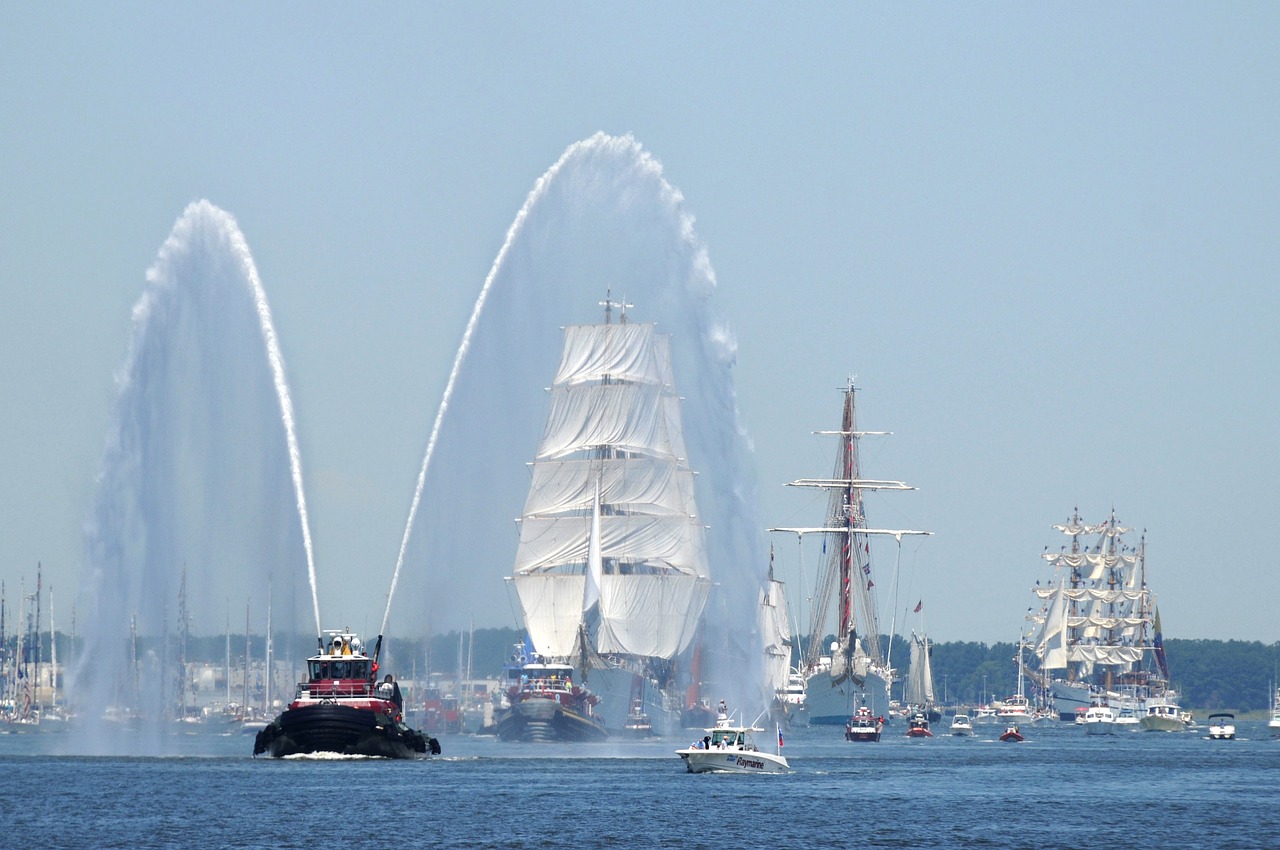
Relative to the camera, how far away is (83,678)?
96.6 m

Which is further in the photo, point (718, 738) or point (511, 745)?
point (511, 745)

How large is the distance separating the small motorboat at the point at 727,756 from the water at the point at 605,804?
94 cm

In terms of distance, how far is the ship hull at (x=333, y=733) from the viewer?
107 m

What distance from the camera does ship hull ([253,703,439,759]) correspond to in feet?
352

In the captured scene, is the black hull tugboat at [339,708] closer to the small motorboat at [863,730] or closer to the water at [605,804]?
the water at [605,804]

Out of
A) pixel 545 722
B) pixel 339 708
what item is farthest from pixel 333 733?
pixel 545 722

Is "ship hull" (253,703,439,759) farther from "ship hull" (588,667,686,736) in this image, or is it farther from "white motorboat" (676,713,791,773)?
"ship hull" (588,667,686,736)

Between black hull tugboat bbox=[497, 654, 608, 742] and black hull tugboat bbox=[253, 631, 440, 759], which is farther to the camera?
black hull tugboat bbox=[497, 654, 608, 742]

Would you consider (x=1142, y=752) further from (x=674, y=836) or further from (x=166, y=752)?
(x=674, y=836)

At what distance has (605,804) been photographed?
9362 centimetres

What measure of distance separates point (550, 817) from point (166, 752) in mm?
56209

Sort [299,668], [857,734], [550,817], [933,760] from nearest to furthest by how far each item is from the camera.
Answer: [550,817], [299,668], [933,760], [857,734]

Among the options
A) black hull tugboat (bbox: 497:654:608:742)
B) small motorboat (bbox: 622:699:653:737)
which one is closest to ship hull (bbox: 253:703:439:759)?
black hull tugboat (bbox: 497:654:608:742)

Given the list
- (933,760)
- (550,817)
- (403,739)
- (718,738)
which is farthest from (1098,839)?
(933,760)
